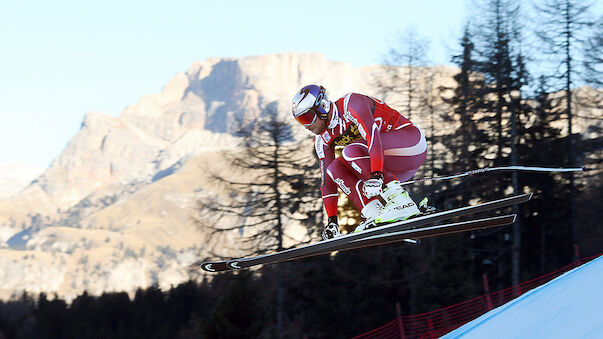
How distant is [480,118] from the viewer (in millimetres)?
24766

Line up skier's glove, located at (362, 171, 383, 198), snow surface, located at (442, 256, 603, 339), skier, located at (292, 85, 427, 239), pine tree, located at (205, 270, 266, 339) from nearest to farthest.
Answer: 1. snow surface, located at (442, 256, 603, 339)
2. skier's glove, located at (362, 171, 383, 198)
3. skier, located at (292, 85, 427, 239)
4. pine tree, located at (205, 270, 266, 339)

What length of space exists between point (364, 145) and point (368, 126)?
33 cm

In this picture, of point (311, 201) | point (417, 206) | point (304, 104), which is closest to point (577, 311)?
point (417, 206)

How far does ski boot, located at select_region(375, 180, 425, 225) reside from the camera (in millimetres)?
5281

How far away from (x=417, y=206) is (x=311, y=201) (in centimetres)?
1925

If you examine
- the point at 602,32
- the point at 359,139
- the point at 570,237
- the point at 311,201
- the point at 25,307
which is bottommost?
the point at 25,307

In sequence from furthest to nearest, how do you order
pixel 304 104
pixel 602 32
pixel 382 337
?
pixel 382 337 → pixel 602 32 → pixel 304 104

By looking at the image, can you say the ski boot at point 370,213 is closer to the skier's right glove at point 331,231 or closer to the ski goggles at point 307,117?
the skier's right glove at point 331,231

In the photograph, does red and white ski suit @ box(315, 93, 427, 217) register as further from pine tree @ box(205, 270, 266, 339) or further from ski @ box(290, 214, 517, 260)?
pine tree @ box(205, 270, 266, 339)

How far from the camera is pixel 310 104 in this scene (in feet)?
17.1

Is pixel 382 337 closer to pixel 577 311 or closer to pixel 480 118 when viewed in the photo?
pixel 480 118

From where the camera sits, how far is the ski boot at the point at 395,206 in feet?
17.3

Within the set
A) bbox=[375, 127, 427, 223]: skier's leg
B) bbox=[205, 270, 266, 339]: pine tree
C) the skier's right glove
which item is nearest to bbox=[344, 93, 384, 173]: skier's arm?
bbox=[375, 127, 427, 223]: skier's leg

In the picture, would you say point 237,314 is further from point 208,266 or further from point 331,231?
point 331,231
